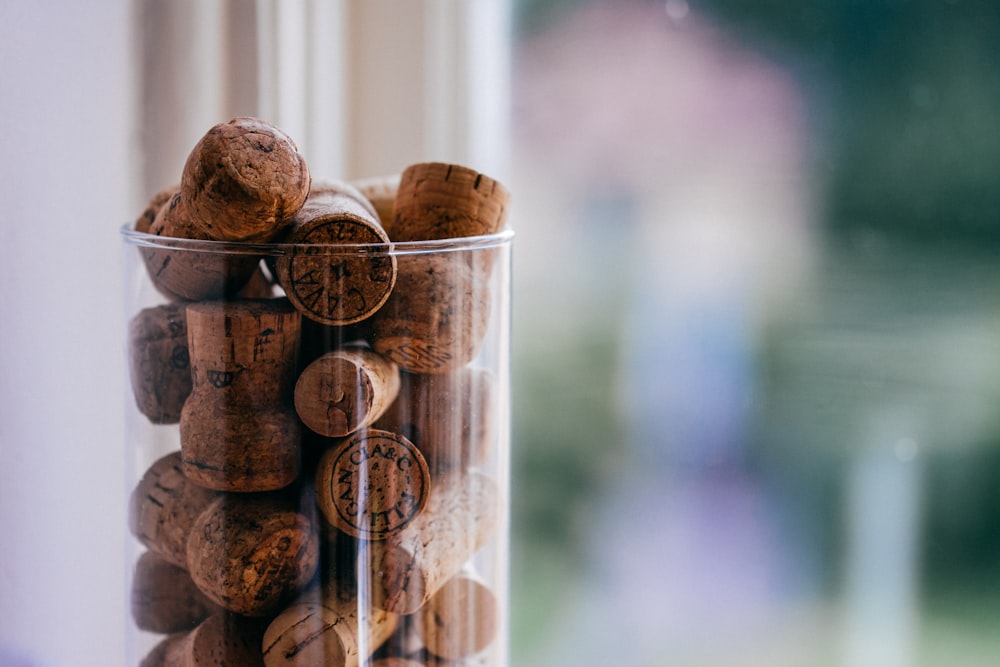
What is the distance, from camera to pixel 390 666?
50 cm

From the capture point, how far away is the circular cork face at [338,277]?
0.45 m

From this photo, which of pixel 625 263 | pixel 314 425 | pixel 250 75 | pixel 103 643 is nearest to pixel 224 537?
pixel 314 425

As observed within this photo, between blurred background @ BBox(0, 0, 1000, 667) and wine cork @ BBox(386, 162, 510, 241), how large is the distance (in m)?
0.29

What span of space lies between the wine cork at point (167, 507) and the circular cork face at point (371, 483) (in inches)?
2.6

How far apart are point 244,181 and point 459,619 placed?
281 mm

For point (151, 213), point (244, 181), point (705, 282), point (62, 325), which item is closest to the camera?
point (244, 181)

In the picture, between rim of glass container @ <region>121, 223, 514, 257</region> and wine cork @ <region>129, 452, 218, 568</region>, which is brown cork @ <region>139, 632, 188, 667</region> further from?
rim of glass container @ <region>121, 223, 514, 257</region>

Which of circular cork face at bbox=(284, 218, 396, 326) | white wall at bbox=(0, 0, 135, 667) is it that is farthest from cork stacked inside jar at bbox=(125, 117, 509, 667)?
white wall at bbox=(0, 0, 135, 667)

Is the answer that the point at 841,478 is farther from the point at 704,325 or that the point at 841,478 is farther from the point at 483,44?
the point at 483,44

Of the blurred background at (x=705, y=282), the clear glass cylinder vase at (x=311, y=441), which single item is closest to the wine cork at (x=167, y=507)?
the clear glass cylinder vase at (x=311, y=441)

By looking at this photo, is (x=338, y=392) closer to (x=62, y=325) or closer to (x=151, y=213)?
(x=151, y=213)

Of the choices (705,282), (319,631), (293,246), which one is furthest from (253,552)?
(705,282)

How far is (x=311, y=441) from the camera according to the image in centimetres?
47

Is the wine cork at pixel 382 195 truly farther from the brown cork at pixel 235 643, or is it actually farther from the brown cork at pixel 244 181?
the brown cork at pixel 235 643
